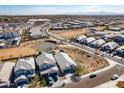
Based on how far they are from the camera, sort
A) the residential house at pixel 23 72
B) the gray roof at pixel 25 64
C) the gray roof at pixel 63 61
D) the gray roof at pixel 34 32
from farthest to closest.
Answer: the gray roof at pixel 34 32, the gray roof at pixel 63 61, the gray roof at pixel 25 64, the residential house at pixel 23 72

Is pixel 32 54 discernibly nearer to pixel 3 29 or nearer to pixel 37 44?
pixel 37 44

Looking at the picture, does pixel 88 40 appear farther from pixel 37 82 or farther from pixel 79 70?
pixel 37 82

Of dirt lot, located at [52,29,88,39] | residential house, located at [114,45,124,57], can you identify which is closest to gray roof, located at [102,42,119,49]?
residential house, located at [114,45,124,57]

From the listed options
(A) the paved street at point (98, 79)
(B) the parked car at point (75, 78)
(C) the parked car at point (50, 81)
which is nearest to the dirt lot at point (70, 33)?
(A) the paved street at point (98, 79)

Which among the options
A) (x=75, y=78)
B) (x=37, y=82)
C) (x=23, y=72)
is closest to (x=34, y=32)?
(x=23, y=72)

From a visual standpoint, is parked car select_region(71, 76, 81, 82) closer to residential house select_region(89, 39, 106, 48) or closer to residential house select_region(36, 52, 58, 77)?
residential house select_region(36, 52, 58, 77)

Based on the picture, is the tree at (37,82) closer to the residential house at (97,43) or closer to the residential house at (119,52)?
the residential house at (119,52)
